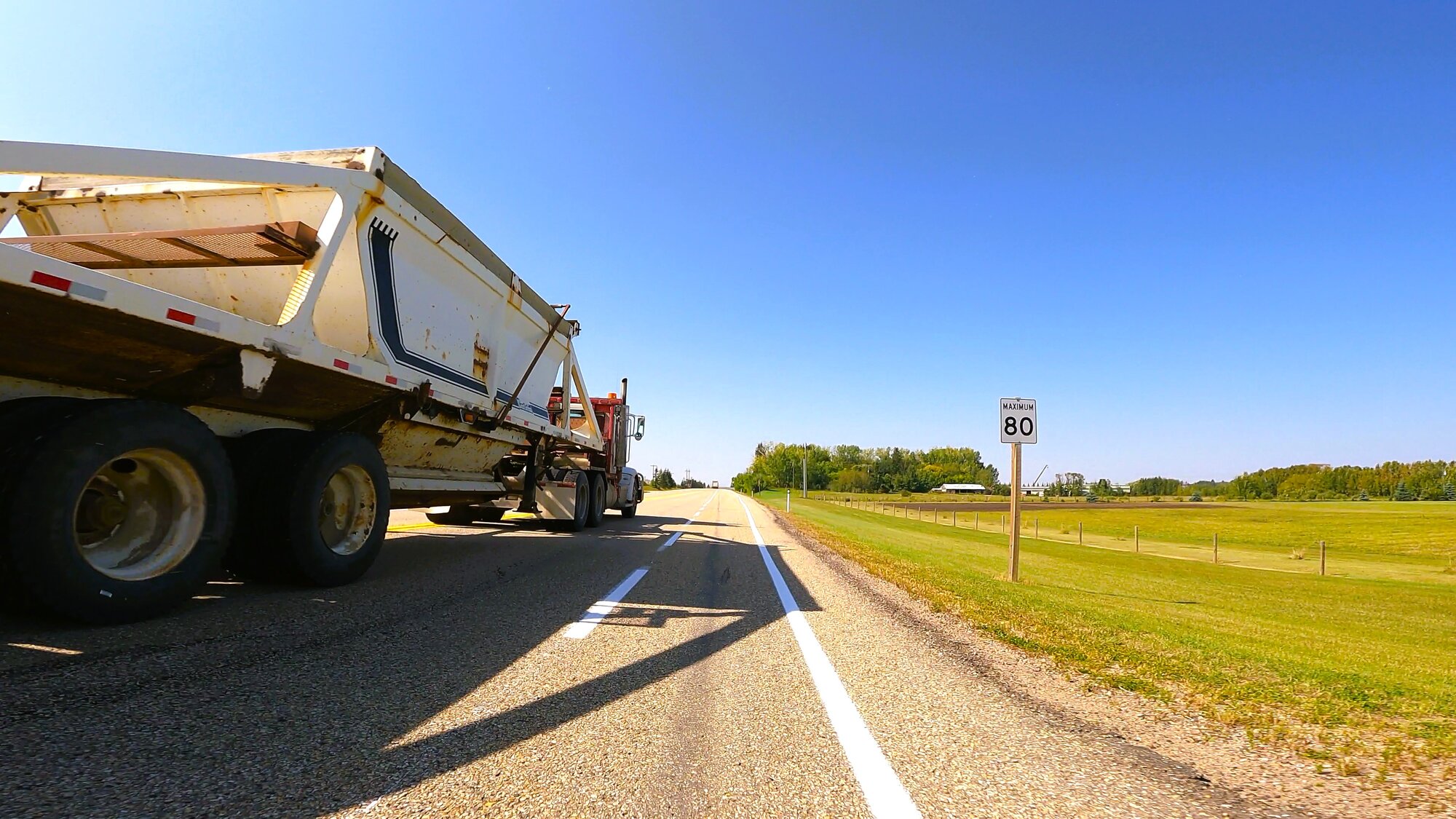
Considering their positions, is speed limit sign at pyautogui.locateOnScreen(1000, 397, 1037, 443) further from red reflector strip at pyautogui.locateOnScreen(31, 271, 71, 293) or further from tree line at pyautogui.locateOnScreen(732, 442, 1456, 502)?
tree line at pyautogui.locateOnScreen(732, 442, 1456, 502)

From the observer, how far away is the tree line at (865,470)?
13850 centimetres

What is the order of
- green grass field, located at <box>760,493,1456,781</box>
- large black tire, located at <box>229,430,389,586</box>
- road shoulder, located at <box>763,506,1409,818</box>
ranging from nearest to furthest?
road shoulder, located at <box>763,506,1409,818</box> → green grass field, located at <box>760,493,1456,781</box> → large black tire, located at <box>229,430,389,586</box>

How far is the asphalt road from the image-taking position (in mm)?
2316

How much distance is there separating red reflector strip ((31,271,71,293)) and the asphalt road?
1.97m

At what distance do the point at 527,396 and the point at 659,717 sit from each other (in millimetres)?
8402

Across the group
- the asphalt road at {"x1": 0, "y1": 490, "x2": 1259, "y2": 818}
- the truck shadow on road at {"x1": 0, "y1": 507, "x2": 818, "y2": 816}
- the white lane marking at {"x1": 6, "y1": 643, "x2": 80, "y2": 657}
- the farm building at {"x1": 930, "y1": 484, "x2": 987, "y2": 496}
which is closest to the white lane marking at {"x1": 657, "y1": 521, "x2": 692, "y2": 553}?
the truck shadow on road at {"x1": 0, "y1": 507, "x2": 818, "y2": 816}

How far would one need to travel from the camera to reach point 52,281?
353cm

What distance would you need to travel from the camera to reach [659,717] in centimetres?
318

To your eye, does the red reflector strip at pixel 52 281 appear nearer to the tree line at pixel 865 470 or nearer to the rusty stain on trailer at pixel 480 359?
the rusty stain on trailer at pixel 480 359

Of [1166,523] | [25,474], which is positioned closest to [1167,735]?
[25,474]

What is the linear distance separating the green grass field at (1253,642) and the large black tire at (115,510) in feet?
19.9

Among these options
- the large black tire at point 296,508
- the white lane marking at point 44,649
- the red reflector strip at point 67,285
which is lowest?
the white lane marking at point 44,649

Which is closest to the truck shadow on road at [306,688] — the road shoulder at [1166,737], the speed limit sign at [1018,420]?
the road shoulder at [1166,737]

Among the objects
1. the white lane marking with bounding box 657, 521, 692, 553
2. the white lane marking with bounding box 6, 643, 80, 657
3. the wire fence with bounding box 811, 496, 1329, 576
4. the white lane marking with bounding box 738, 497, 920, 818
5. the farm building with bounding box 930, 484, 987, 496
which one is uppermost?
the white lane marking with bounding box 6, 643, 80, 657
